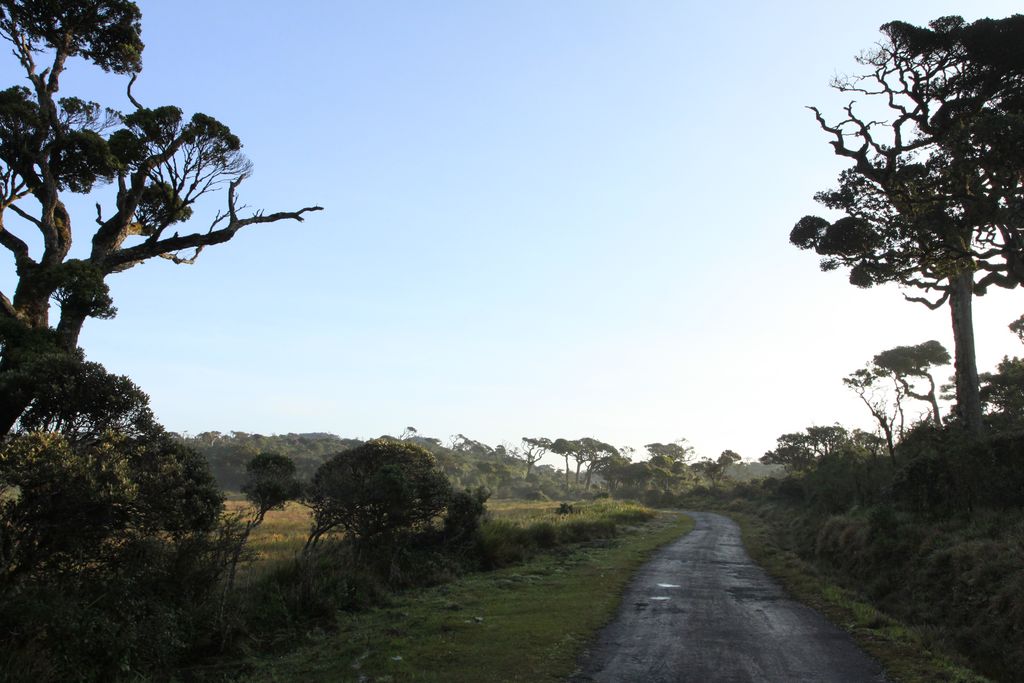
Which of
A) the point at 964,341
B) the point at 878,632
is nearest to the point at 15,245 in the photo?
the point at 878,632

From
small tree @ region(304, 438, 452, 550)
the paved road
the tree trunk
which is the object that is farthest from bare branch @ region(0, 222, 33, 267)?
the tree trunk

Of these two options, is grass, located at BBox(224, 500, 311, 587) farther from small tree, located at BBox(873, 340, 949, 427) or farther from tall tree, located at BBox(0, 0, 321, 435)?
small tree, located at BBox(873, 340, 949, 427)

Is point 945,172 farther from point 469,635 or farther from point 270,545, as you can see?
point 270,545

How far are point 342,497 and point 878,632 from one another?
12549 mm

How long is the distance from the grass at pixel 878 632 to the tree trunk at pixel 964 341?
11153 mm

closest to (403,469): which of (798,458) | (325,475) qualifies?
(325,475)

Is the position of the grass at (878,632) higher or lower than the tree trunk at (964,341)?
lower

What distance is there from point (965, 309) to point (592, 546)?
62.1 feet

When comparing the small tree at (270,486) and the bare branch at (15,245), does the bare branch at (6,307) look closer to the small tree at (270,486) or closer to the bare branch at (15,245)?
the bare branch at (15,245)

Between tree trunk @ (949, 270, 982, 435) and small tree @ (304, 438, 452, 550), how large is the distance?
21.8 m

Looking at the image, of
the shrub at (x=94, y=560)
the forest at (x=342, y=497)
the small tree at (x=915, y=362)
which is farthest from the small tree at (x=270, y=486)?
the small tree at (x=915, y=362)

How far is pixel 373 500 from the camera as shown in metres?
16.6

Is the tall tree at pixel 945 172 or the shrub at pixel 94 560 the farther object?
the tall tree at pixel 945 172

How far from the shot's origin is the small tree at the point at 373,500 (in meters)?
16.5
